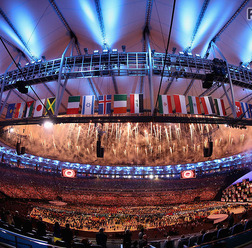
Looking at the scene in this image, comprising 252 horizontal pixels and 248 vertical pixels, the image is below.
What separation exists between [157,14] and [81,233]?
627 inches

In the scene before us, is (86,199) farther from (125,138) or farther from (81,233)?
(81,233)

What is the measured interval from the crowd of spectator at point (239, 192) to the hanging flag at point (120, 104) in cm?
2043

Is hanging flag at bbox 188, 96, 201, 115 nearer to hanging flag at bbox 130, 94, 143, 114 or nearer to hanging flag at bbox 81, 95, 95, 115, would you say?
hanging flag at bbox 130, 94, 143, 114

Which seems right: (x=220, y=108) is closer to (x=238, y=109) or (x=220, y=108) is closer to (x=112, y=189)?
(x=238, y=109)

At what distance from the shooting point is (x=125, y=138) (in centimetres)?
2278

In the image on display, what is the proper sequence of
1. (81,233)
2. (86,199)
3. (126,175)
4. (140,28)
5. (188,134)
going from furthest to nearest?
(126,175)
(86,199)
(188,134)
(81,233)
(140,28)

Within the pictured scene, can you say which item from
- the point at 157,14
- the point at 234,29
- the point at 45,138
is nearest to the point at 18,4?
the point at 157,14

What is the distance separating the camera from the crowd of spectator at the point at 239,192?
19888 mm

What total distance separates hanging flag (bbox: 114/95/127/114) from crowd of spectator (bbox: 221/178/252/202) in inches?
804

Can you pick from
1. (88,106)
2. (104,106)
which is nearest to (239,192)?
(104,106)

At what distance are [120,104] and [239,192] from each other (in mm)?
22493

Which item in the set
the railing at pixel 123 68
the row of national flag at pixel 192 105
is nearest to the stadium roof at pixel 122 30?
the railing at pixel 123 68

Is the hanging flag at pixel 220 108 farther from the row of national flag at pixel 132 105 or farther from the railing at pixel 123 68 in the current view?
the railing at pixel 123 68

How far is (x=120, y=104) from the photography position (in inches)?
360
